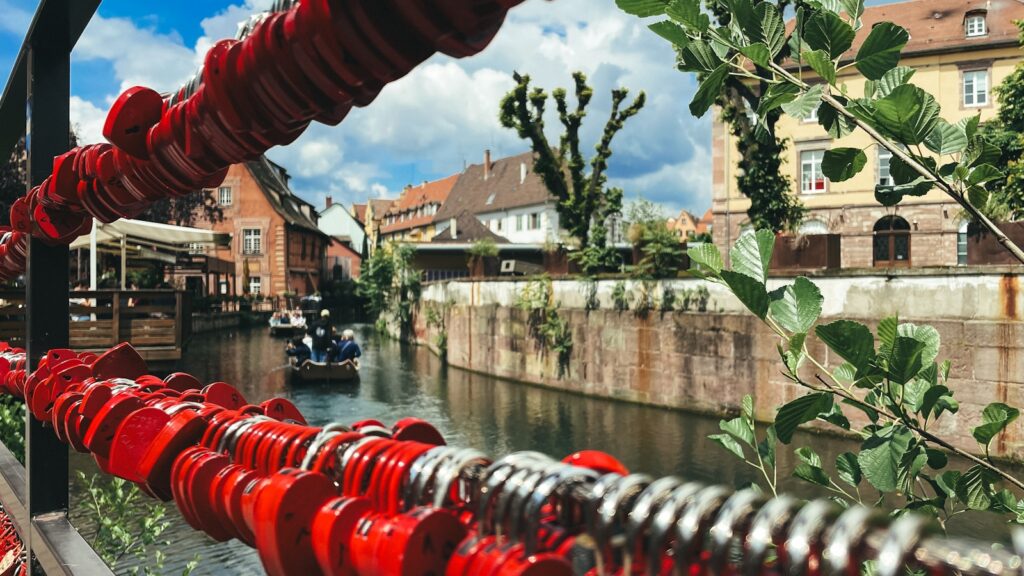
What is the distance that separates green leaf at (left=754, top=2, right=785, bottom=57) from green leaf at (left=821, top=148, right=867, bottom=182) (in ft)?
0.76

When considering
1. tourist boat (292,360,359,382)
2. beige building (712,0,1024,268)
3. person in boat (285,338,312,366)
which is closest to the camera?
tourist boat (292,360,359,382)

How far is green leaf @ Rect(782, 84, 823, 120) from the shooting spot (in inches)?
58.2

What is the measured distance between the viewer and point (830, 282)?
14047 millimetres

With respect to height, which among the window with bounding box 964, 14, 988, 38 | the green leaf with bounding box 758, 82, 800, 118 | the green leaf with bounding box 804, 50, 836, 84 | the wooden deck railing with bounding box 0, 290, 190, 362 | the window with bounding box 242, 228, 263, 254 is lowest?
the wooden deck railing with bounding box 0, 290, 190, 362

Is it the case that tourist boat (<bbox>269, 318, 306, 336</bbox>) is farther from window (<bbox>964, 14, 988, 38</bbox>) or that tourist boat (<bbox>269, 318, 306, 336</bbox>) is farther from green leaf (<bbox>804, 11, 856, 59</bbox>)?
green leaf (<bbox>804, 11, 856, 59</bbox>)

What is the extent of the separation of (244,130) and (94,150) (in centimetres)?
88

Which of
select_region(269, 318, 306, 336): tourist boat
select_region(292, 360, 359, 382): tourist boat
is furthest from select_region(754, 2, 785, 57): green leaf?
select_region(269, 318, 306, 336): tourist boat

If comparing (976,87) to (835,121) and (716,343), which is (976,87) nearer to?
(716,343)

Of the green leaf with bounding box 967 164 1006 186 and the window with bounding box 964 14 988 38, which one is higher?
the window with bounding box 964 14 988 38

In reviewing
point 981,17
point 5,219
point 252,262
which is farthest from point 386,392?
point 252,262

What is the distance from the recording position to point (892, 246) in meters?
17.8

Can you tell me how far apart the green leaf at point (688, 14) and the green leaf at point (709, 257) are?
399 mm

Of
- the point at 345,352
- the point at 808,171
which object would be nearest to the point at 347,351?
the point at 345,352

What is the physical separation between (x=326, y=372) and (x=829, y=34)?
19.7 meters
